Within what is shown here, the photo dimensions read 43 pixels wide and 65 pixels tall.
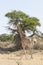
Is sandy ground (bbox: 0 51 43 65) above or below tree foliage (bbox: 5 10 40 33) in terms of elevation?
below

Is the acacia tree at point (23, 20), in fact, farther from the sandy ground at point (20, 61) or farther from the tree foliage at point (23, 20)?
the sandy ground at point (20, 61)

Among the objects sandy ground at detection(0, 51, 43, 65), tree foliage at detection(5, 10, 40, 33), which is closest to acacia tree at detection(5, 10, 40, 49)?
tree foliage at detection(5, 10, 40, 33)

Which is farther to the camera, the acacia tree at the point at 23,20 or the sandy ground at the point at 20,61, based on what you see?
the acacia tree at the point at 23,20

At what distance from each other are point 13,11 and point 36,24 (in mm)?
3841

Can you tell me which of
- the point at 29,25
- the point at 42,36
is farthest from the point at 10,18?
the point at 42,36

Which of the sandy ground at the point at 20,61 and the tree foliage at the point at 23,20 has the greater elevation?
the tree foliage at the point at 23,20

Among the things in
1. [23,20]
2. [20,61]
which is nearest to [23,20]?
[23,20]

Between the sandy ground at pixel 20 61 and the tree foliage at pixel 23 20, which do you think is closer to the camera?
the sandy ground at pixel 20 61

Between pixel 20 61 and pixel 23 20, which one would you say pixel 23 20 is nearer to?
pixel 23 20

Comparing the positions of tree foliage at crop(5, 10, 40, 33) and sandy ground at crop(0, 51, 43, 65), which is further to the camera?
tree foliage at crop(5, 10, 40, 33)

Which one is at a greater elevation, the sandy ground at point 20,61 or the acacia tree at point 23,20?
the acacia tree at point 23,20

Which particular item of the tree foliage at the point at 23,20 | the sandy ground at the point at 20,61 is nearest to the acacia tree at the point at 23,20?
the tree foliage at the point at 23,20

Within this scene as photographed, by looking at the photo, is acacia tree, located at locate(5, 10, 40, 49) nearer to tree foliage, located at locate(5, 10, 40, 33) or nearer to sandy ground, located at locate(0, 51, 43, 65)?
tree foliage, located at locate(5, 10, 40, 33)

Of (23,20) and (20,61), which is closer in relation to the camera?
(20,61)
